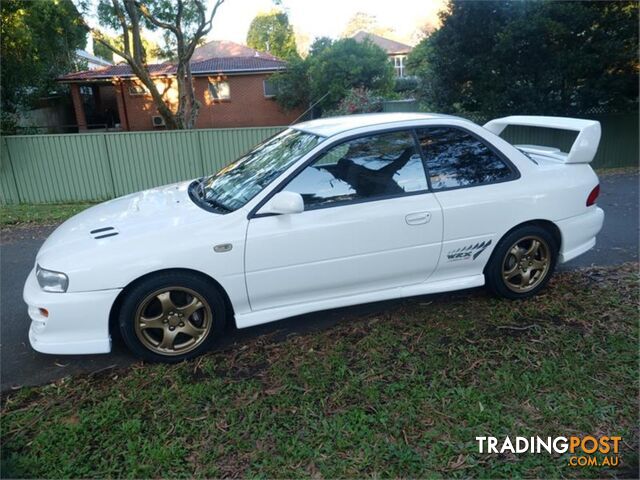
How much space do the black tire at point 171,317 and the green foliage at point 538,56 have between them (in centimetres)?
1034

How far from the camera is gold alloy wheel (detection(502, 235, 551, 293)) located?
4.32 m

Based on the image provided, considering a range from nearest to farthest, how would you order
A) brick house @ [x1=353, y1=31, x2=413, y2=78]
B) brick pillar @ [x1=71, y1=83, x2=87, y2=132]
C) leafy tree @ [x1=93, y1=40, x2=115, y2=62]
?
1. brick pillar @ [x1=71, y1=83, x2=87, y2=132]
2. brick house @ [x1=353, y1=31, x2=413, y2=78]
3. leafy tree @ [x1=93, y1=40, x2=115, y2=62]

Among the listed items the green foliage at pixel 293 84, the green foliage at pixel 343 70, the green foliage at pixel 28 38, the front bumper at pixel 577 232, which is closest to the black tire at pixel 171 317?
the front bumper at pixel 577 232

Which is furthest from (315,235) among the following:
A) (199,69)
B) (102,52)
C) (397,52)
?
(102,52)

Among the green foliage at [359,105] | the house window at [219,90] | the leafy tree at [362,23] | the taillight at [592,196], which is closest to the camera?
the taillight at [592,196]

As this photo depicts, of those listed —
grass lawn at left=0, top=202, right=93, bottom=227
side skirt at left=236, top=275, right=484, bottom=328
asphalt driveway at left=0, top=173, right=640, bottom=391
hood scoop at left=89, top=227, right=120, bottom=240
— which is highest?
hood scoop at left=89, top=227, right=120, bottom=240

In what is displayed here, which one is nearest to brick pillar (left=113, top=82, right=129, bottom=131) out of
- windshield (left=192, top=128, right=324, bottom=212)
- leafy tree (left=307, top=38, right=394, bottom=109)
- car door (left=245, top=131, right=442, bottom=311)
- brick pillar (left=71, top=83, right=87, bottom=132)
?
brick pillar (left=71, top=83, right=87, bottom=132)

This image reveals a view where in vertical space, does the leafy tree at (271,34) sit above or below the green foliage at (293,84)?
above

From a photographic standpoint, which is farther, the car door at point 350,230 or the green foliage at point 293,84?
the green foliage at point 293,84

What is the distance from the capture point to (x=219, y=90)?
85.0 feet

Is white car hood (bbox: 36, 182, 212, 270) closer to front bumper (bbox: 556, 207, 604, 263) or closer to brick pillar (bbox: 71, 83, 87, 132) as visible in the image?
front bumper (bbox: 556, 207, 604, 263)

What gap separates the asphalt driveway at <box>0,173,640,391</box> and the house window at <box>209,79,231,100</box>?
1976 cm

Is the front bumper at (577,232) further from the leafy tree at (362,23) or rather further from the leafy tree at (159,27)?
the leafy tree at (362,23)

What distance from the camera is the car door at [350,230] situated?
11.8ft
